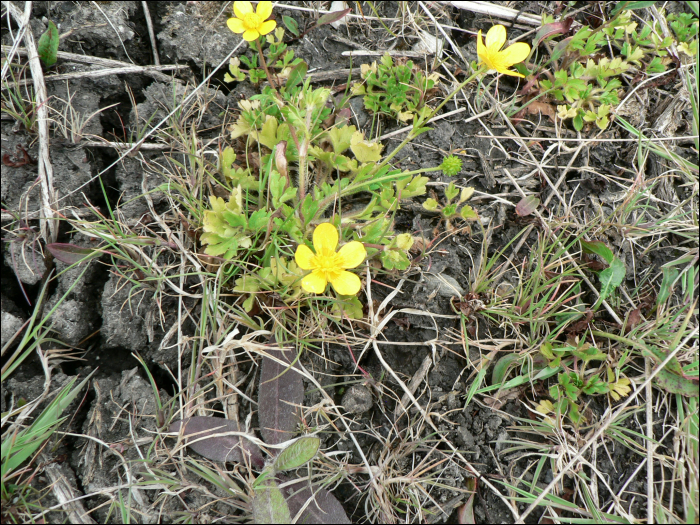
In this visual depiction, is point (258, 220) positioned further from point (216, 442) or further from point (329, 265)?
point (216, 442)

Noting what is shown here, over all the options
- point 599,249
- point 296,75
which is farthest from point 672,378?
point 296,75

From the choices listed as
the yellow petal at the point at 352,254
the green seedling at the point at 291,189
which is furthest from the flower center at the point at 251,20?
the yellow petal at the point at 352,254

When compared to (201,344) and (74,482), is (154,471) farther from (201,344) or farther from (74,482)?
(201,344)

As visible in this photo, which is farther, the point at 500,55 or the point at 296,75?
the point at 296,75

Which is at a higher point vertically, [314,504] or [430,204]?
[430,204]

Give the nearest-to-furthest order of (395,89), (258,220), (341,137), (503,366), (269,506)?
(269,506), (258,220), (503,366), (341,137), (395,89)

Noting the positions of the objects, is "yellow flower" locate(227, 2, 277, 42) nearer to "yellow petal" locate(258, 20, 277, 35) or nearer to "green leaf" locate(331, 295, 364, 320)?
"yellow petal" locate(258, 20, 277, 35)
